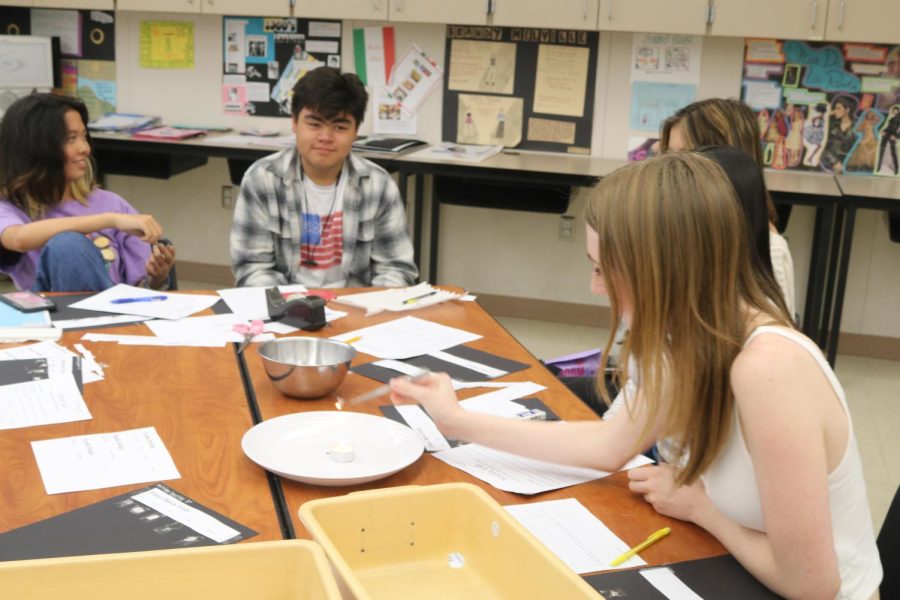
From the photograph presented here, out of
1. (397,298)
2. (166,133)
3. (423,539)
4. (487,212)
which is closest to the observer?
(423,539)

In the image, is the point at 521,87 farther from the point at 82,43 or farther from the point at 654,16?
the point at 82,43

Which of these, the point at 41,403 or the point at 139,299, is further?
the point at 139,299

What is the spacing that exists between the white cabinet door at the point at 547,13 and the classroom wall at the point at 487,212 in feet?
1.00

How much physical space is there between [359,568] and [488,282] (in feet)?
12.0

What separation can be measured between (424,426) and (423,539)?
1.68 ft

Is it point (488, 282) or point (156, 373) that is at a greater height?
point (156, 373)

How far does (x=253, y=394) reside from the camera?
1.71 meters

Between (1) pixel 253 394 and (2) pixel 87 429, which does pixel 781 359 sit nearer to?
(1) pixel 253 394

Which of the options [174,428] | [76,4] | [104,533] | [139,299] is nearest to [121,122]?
[76,4]

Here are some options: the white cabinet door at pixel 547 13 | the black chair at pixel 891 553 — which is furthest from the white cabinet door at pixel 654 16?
the black chair at pixel 891 553

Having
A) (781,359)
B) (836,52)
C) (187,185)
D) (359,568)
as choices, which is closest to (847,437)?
(781,359)

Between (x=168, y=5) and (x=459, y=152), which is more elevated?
(x=168, y=5)

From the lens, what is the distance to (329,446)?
146 cm

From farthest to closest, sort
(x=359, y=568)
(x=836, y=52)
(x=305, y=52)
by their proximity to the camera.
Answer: (x=305, y=52) → (x=836, y=52) → (x=359, y=568)
